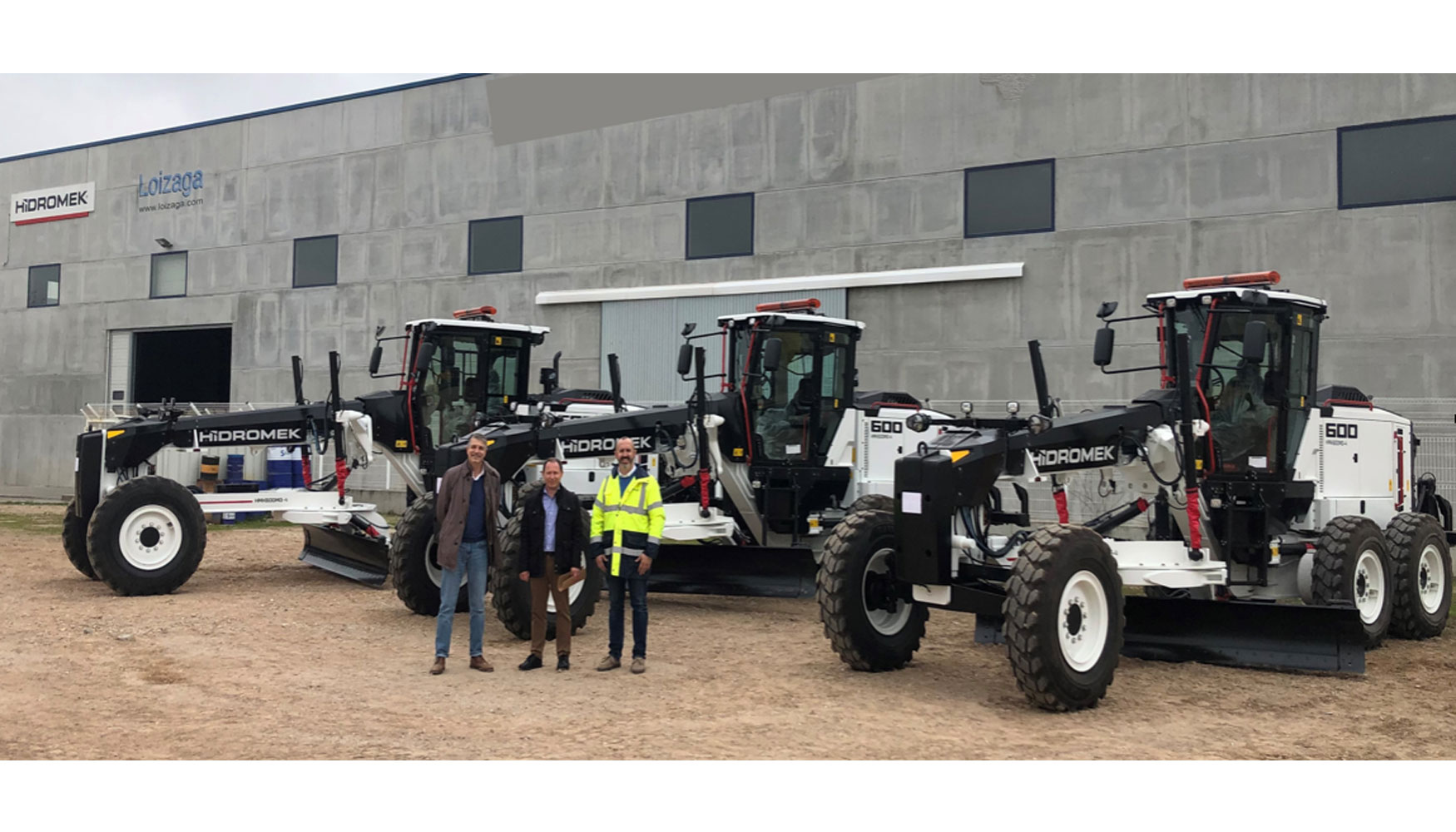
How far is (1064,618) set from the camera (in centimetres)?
796

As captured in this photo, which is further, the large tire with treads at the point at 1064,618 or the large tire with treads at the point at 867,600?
the large tire with treads at the point at 867,600

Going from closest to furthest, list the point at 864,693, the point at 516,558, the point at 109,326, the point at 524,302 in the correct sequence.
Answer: the point at 864,693 < the point at 516,558 < the point at 524,302 < the point at 109,326

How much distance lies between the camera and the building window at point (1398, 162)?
57.1ft

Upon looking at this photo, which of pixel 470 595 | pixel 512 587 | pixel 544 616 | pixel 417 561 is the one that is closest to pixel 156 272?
pixel 417 561

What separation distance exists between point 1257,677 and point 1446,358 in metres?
10.5

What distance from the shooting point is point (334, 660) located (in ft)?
31.8

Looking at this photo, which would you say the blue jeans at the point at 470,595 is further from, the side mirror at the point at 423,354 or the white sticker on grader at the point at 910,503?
the side mirror at the point at 423,354

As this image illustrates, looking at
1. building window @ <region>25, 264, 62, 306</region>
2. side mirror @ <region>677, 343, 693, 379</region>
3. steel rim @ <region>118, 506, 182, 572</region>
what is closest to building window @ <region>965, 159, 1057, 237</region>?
side mirror @ <region>677, 343, 693, 379</region>

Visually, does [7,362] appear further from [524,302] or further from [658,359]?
[658,359]

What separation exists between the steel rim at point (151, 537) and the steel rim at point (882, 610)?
323 inches

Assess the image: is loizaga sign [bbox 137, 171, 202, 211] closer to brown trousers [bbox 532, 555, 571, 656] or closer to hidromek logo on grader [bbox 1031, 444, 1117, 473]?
brown trousers [bbox 532, 555, 571, 656]

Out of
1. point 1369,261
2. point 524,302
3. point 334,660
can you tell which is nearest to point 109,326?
point 524,302

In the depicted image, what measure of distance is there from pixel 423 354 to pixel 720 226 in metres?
10.1

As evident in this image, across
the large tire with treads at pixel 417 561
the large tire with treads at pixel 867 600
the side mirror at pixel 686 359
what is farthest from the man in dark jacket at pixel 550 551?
the side mirror at pixel 686 359
